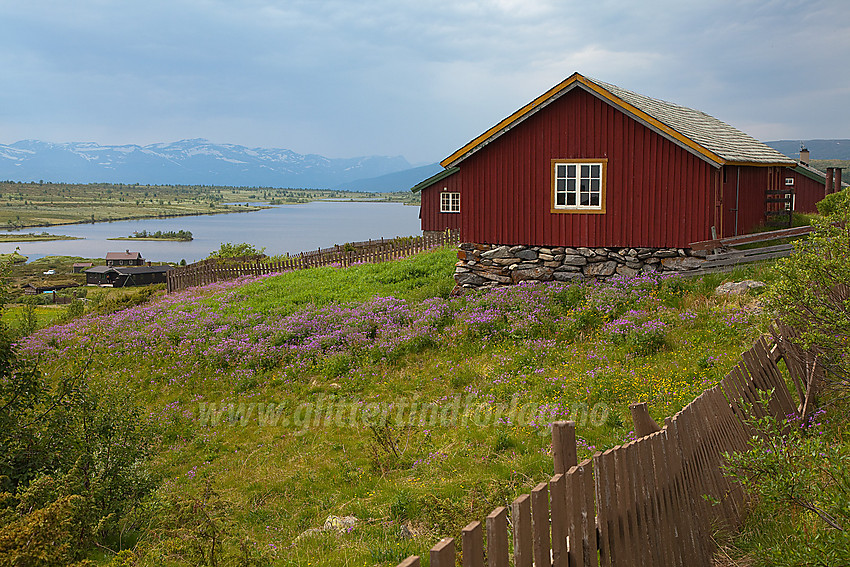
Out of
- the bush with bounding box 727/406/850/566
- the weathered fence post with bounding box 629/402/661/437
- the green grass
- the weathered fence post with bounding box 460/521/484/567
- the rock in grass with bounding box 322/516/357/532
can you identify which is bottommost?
the rock in grass with bounding box 322/516/357/532

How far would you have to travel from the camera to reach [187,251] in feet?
533

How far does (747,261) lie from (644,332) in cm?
655

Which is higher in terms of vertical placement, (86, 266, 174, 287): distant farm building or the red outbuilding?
the red outbuilding

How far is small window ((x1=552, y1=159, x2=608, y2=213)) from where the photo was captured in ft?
60.0

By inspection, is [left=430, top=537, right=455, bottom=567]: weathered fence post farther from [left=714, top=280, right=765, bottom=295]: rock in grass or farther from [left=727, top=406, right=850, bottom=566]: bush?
[left=714, top=280, right=765, bottom=295]: rock in grass

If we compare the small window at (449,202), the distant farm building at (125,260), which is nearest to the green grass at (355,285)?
the small window at (449,202)

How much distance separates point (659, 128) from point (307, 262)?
19.7 m

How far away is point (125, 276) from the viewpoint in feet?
307

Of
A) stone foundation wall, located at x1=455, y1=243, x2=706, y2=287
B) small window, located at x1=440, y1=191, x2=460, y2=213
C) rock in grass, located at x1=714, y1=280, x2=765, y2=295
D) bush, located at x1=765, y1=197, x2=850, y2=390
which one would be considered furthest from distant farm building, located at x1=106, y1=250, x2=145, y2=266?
bush, located at x1=765, y1=197, x2=850, y2=390

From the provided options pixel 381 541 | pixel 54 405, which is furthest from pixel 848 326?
pixel 54 405

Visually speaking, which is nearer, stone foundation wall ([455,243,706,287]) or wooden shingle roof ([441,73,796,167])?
wooden shingle roof ([441,73,796,167])

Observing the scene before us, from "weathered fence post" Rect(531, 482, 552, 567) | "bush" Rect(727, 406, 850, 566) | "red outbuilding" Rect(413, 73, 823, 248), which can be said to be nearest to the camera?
"weathered fence post" Rect(531, 482, 552, 567)

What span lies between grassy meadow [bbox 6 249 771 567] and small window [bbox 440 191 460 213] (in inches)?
668

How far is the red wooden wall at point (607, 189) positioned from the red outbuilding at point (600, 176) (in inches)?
1.1
